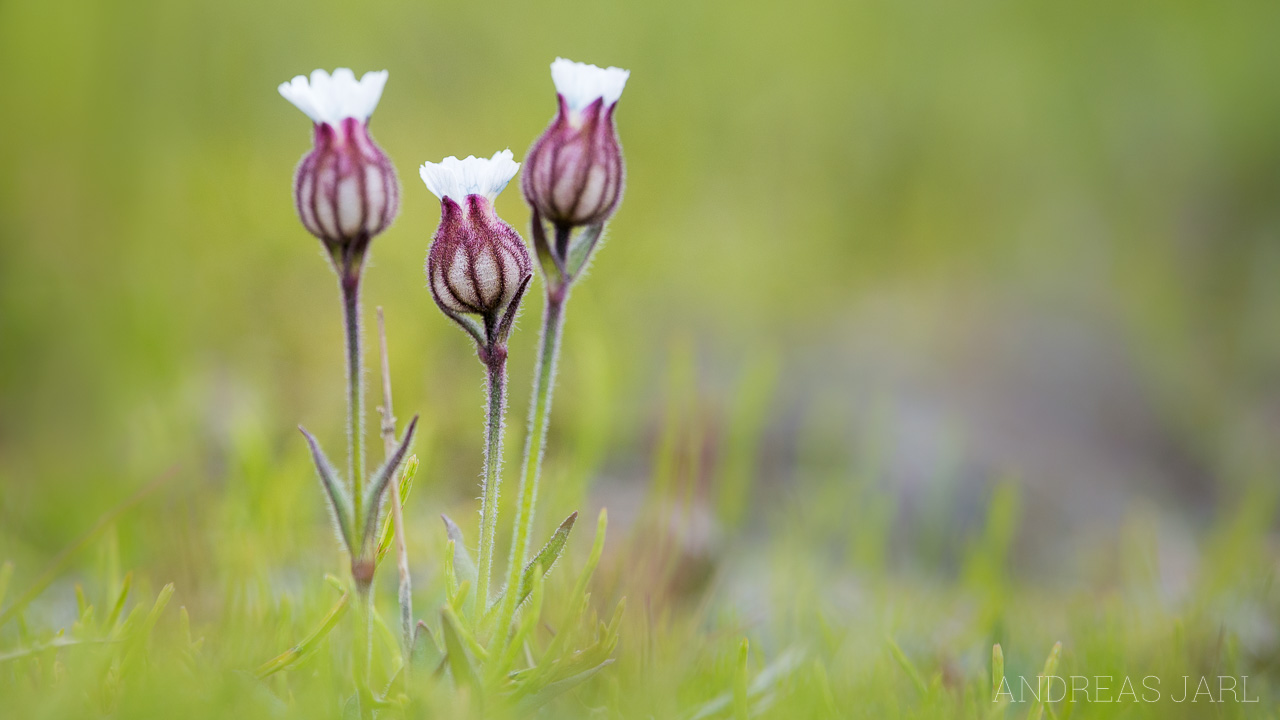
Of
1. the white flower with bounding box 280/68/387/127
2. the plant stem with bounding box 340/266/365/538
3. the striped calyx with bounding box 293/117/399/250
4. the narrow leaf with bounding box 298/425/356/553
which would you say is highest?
the white flower with bounding box 280/68/387/127

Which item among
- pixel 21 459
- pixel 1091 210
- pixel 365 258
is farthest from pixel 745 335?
pixel 365 258

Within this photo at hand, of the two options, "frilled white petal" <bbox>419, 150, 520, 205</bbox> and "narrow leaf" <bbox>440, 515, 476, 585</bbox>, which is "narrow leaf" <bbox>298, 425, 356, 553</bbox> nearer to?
"narrow leaf" <bbox>440, 515, 476, 585</bbox>

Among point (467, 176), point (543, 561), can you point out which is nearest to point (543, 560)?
point (543, 561)

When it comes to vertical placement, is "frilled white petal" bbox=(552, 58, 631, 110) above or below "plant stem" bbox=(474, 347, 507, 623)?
above

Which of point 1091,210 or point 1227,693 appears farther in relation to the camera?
point 1091,210

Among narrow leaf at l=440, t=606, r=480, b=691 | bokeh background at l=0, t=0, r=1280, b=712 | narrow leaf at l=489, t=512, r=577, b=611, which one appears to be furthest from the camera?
bokeh background at l=0, t=0, r=1280, b=712

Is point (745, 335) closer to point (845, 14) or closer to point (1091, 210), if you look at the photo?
point (845, 14)

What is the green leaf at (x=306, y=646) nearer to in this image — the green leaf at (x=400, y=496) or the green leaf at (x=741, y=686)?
the green leaf at (x=400, y=496)

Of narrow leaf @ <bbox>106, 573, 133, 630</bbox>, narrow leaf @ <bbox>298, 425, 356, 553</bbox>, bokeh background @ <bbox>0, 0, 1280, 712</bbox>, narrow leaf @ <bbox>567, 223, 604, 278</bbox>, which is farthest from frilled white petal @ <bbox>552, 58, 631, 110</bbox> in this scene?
narrow leaf @ <bbox>106, 573, 133, 630</bbox>
